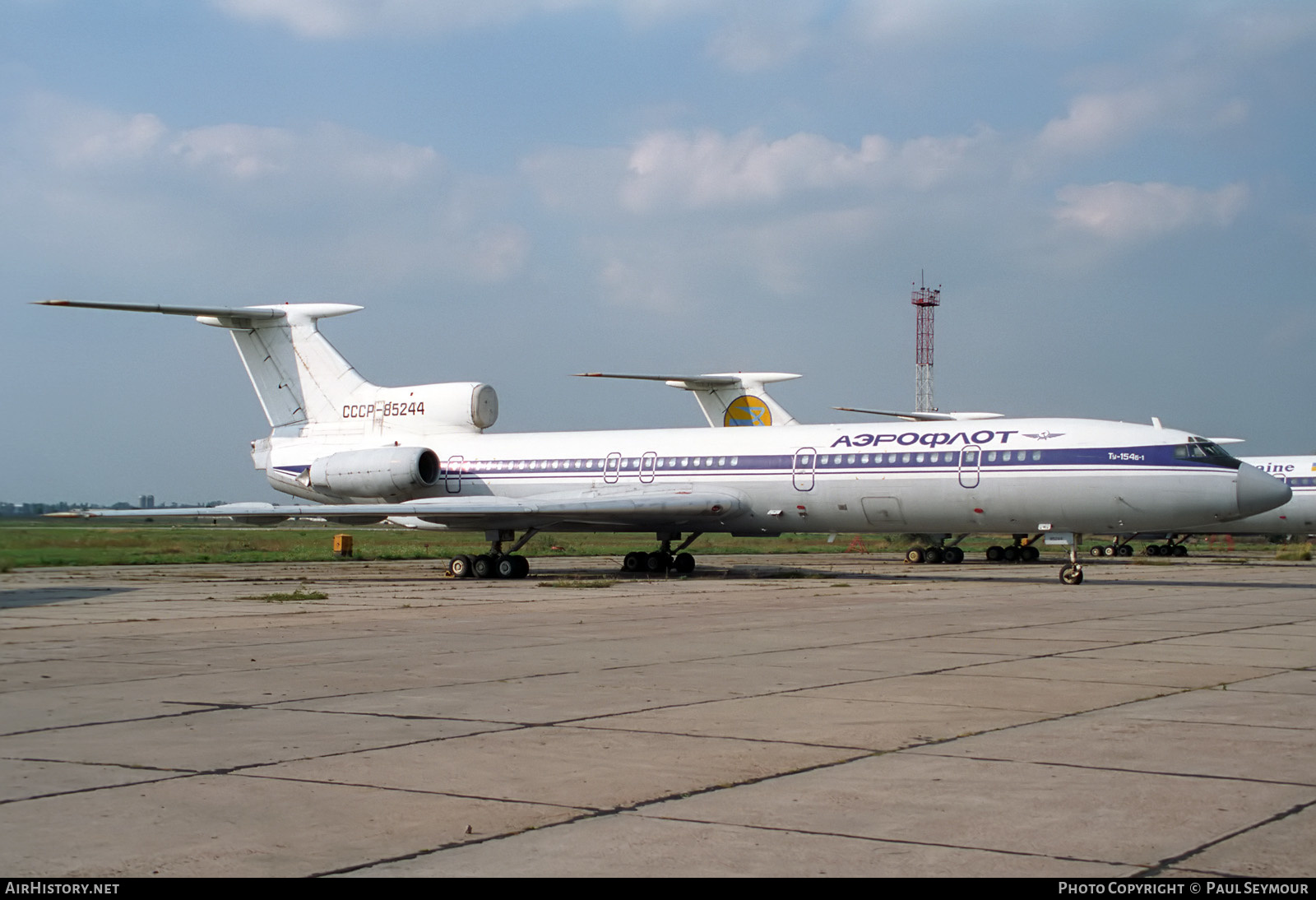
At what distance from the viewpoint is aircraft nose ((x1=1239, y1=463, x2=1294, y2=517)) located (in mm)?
22797

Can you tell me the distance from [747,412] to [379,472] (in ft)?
52.2

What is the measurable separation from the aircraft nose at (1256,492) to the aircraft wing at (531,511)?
9913 mm

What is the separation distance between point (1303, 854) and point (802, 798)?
82.7 inches

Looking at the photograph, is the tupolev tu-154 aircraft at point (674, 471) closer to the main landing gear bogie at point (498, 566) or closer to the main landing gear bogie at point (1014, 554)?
the main landing gear bogie at point (498, 566)

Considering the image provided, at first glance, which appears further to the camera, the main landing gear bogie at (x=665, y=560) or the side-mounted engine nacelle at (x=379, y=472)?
the side-mounted engine nacelle at (x=379, y=472)

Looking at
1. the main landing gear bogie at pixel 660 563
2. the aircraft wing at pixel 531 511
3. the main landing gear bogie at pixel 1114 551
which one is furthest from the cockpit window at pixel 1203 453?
the main landing gear bogie at pixel 1114 551

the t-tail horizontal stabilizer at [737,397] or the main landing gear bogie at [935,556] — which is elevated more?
the t-tail horizontal stabilizer at [737,397]

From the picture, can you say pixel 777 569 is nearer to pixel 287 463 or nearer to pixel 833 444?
pixel 833 444

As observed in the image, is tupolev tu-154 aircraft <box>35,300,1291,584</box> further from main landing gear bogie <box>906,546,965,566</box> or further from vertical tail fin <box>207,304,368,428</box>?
main landing gear bogie <box>906,546,965,566</box>

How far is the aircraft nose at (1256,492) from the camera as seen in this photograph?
22797mm

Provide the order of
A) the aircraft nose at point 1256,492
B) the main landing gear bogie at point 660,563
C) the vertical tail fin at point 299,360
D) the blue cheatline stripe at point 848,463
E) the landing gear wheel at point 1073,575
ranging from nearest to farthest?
the aircraft nose at point 1256,492
the blue cheatline stripe at point 848,463
the landing gear wheel at point 1073,575
the main landing gear bogie at point 660,563
the vertical tail fin at point 299,360

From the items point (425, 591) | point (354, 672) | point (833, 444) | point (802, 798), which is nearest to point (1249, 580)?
point (833, 444)

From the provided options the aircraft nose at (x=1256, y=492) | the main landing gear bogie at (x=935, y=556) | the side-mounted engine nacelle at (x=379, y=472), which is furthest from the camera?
the main landing gear bogie at (x=935, y=556)

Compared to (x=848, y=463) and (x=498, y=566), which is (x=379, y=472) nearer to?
(x=498, y=566)
